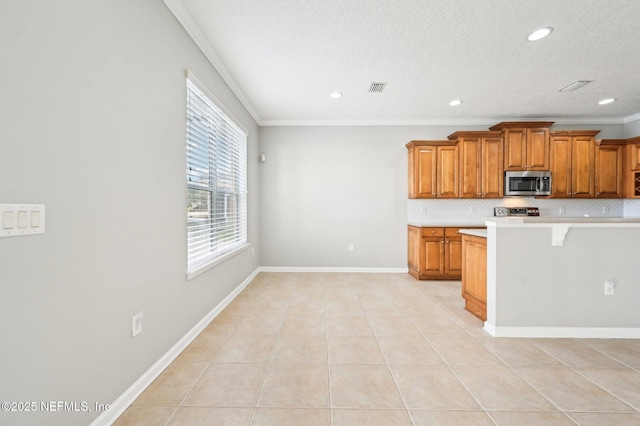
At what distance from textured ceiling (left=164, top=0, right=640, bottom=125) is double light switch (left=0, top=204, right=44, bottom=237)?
181 centimetres

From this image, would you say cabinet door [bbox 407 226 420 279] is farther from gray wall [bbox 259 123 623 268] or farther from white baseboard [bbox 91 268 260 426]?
white baseboard [bbox 91 268 260 426]

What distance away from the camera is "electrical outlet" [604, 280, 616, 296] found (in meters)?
2.62

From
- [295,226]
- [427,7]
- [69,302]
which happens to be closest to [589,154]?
[427,7]

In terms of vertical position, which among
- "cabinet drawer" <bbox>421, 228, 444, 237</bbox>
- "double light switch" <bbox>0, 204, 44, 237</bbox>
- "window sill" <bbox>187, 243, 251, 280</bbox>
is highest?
"double light switch" <bbox>0, 204, 44, 237</bbox>

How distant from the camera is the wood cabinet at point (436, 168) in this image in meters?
4.74

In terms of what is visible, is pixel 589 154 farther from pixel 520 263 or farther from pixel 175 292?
pixel 175 292

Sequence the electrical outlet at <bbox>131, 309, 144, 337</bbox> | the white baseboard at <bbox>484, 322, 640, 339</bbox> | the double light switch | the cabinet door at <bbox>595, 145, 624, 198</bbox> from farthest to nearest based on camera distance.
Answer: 1. the cabinet door at <bbox>595, 145, 624, 198</bbox>
2. the white baseboard at <bbox>484, 322, 640, 339</bbox>
3. the electrical outlet at <bbox>131, 309, 144, 337</bbox>
4. the double light switch

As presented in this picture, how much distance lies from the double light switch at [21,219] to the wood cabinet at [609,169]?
6.87m

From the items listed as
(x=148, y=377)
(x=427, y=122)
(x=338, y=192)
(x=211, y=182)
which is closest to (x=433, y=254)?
(x=338, y=192)

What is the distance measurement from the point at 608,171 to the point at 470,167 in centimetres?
236

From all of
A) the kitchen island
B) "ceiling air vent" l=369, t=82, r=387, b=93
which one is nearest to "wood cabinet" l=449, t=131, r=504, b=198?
"ceiling air vent" l=369, t=82, r=387, b=93

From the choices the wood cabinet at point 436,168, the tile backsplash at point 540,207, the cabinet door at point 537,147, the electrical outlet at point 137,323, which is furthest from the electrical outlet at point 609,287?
the electrical outlet at point 137,323

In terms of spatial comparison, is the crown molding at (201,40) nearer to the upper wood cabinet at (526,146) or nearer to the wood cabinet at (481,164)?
the wood cabinet at (481,164)

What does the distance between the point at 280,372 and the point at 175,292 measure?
3.36ft
